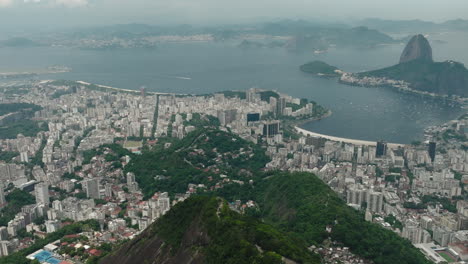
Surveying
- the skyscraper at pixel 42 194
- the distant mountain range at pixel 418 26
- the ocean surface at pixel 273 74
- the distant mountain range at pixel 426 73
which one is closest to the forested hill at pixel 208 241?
the skyscraper at pixel 42 194

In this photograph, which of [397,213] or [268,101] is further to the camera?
[268,101]

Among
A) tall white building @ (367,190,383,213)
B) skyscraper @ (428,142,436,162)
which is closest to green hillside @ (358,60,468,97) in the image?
skyscraper @ (428,142,436,162)

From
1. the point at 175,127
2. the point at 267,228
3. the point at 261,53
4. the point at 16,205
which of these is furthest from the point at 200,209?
the point at 261,53

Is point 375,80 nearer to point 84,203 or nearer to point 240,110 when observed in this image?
point 240,110

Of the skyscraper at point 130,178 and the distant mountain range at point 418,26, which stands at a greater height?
the distant mountain range at point 418,26

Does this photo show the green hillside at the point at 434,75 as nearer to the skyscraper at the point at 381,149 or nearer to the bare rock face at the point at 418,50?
the bare rock face at the point at 418,50

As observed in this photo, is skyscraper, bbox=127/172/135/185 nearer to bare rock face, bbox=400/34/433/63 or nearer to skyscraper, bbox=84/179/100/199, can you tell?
skyscraper, bbox=84/179/100/199
